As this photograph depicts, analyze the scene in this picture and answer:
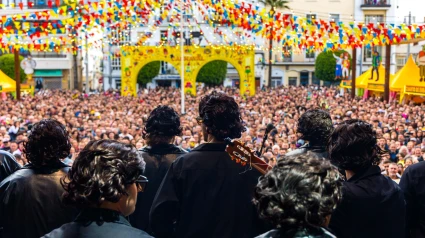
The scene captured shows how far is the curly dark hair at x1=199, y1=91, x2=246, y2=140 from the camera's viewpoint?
4532 mm

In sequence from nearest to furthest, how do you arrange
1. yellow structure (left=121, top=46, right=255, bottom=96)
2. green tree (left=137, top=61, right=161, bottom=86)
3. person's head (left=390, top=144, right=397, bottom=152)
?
person's head (left=390, top=144, right=397, bottom=152), yellow structure (left=121, top=46, right=255, bottom=96), green tree (left=137, top=61, right=161, bottom=86)

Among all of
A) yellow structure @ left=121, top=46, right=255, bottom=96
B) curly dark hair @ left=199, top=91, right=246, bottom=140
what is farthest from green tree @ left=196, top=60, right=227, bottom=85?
curly dark hair @ left=199, top=91, right=246, bottom=140

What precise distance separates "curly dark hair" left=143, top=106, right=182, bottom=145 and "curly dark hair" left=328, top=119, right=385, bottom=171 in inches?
70.4

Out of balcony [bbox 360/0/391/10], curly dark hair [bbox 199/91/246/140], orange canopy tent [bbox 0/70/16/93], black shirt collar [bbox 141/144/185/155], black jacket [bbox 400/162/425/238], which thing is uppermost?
balcony [bbox 360/0/391/10]

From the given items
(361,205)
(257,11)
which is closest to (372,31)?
(257,11)

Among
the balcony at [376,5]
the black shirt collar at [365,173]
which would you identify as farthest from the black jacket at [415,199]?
the balcony at [376,5]

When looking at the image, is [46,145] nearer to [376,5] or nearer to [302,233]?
[302,233]

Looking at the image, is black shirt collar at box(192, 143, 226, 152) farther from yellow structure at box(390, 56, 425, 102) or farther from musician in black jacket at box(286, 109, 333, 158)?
yellow structure at box(390, 56, 425, 102)

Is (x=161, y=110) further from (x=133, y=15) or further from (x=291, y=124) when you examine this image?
(x=133, y=15)

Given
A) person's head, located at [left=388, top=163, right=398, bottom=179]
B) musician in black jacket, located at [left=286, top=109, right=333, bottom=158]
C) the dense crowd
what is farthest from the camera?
the dense crowd

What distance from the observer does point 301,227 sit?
2732 mm

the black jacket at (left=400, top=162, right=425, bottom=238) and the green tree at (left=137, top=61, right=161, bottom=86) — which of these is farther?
the green tree at (left=137, top=61, right=161, bottom=86)

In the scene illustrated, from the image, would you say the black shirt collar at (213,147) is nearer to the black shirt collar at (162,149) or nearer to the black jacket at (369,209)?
the black jacket at (369,209)

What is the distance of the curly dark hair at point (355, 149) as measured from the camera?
13.4 feet
